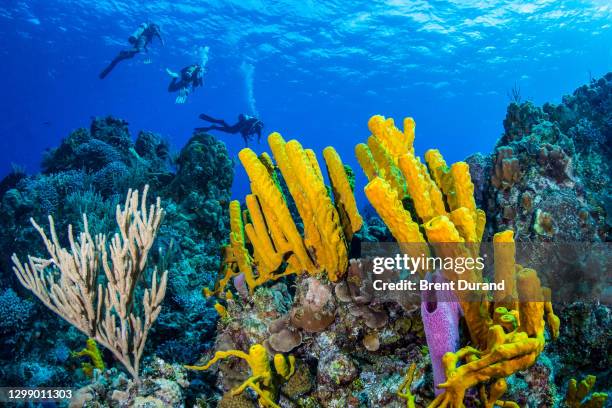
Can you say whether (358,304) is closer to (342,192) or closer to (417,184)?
(342,192)

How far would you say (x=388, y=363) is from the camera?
2.79 metres

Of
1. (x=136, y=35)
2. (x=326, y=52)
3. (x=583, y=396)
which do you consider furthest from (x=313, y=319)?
(x=326, y=52)

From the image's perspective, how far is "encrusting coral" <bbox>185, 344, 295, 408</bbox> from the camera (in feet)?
7.61

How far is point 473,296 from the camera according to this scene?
214 cm

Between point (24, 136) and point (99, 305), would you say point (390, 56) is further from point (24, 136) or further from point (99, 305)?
point (24, 136)

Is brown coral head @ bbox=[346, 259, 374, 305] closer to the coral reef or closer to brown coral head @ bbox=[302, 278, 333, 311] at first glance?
the coral reef

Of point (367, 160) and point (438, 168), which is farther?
point (367, 160)

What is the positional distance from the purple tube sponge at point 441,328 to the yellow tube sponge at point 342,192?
3.98ft

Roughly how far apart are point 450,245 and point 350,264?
1265mm

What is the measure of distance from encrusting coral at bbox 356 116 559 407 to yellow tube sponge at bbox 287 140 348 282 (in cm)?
58

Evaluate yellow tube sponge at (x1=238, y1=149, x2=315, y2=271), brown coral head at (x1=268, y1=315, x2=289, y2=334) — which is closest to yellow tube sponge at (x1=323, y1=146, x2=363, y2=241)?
yellow tube sponge at (x1=238, y1=149, x2=315, y2=271)

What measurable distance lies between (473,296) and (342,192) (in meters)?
1.41

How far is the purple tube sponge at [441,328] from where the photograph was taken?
202 cm

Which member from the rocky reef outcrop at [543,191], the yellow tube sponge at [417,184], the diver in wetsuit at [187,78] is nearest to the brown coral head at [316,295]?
the yellow tube sponge at [417,184]
